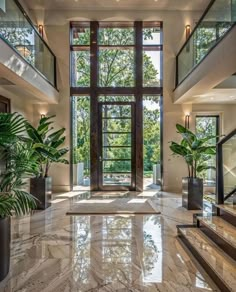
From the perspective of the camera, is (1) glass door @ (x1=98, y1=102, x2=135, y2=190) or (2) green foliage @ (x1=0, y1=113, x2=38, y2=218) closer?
(2) green foliage @ (x1=0, y1=113, x2=38, y2=218)

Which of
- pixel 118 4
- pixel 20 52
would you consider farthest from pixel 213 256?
pixel 118 4

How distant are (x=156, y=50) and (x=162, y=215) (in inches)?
221

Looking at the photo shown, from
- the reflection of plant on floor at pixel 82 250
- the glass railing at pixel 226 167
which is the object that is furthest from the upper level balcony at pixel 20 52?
the glass railing at pixel 226 167

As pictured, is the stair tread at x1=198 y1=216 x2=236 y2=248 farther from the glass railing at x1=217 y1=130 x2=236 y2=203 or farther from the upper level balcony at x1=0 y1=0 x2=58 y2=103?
the upper level balcony at x1=0 y1=0 x2=58 y2=103

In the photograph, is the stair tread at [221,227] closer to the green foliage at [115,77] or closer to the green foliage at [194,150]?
the green foliage at [194,150]

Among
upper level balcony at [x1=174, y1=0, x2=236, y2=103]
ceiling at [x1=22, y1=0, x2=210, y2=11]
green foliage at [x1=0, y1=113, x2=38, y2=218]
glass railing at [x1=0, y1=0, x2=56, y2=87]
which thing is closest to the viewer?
green foliage at [x1=0, y1=113, x2=38, y2=218]

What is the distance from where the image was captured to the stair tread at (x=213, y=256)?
2830mm

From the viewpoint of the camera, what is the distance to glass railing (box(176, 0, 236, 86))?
15.7ft

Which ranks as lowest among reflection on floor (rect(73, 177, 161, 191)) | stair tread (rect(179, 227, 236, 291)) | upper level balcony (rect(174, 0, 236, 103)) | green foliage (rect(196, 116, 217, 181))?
stair tread (rect(179, 227, 236, 291))

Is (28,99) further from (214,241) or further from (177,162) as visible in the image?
(214,241)

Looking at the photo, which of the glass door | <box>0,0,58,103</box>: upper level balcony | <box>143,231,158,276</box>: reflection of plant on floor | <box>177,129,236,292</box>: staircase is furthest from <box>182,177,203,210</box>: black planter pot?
<box>0,0,58,103</box>: upper level balcony

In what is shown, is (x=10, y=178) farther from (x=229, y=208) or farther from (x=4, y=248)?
(x=229, y=208)

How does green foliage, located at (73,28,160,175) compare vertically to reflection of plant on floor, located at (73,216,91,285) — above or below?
above

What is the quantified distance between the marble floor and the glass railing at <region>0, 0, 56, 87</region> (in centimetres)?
323
